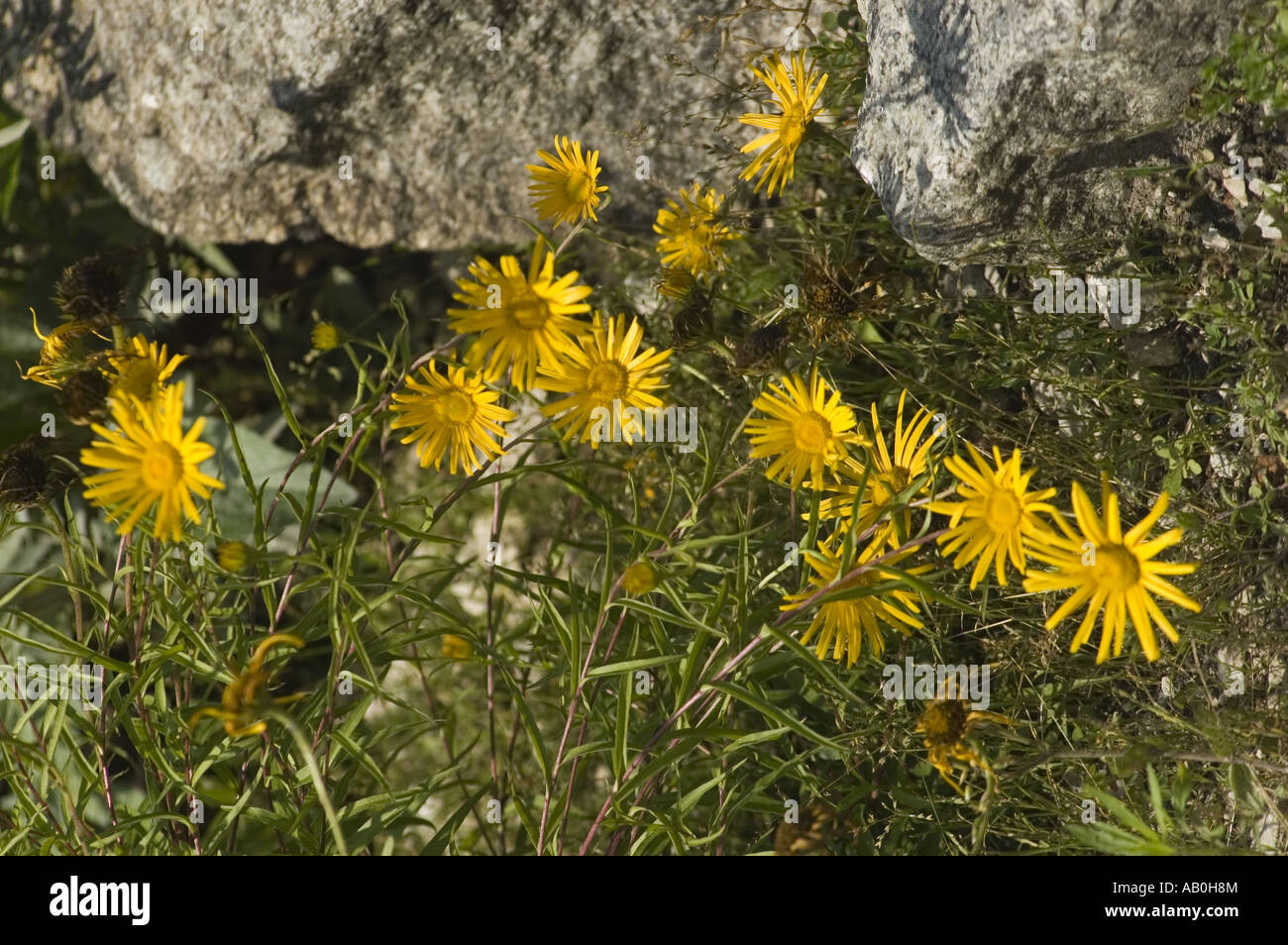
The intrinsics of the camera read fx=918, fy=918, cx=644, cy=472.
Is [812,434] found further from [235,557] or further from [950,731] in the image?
[235,557]

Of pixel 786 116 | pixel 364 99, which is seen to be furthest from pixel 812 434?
pixel 364 99

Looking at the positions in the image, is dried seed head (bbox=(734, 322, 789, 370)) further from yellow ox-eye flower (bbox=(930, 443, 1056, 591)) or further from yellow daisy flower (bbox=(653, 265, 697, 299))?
yellow ox-eye flower (bbox=(930, 443, 1056, 591))

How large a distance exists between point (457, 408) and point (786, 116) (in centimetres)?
64

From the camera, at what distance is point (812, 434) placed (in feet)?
3.98

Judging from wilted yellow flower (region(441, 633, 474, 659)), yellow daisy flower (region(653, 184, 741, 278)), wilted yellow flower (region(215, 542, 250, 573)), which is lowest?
wilted yellow flower (region(441, 633, 474, 659))

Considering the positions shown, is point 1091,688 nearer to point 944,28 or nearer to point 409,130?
point 944,28

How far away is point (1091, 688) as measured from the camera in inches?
55.2

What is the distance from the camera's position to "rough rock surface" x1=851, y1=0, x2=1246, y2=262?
3.75 ft

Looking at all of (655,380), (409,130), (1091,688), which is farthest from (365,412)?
(1091,688)

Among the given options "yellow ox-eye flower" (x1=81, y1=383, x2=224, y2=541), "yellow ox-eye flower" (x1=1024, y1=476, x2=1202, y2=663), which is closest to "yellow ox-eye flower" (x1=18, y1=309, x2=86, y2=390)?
"yellow ox-eye flower" (x1=81, y1=383, x2=224, y2=541)

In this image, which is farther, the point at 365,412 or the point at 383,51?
the point at 383,51

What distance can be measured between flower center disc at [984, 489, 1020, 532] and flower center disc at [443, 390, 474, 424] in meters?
0.66
